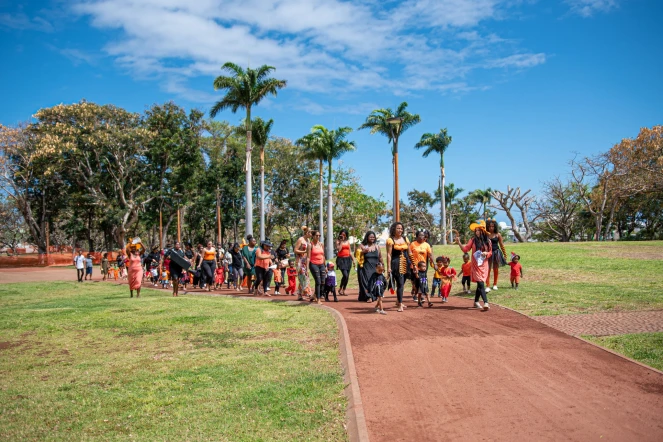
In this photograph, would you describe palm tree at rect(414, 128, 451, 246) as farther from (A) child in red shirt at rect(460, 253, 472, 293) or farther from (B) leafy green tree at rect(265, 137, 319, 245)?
(A) child in red shirt at rect(460, 253, 472, 293)

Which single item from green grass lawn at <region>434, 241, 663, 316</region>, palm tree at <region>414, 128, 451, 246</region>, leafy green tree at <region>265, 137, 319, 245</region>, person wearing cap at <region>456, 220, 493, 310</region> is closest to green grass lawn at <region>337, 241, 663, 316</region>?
→ green grass lawn at <region>434, 241, 663, 316</region>

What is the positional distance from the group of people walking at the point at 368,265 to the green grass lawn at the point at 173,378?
2.09 metres

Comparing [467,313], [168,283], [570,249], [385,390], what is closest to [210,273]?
[168,283]

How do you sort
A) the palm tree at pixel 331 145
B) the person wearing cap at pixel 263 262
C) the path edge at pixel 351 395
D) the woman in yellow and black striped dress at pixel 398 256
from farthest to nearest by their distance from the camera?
the palm tree at pixel 331 145
the person wearing cap at pixel 263 262
the woman in yellow and black striped dress at pixel 398 256
the path edge at pixel 351 395

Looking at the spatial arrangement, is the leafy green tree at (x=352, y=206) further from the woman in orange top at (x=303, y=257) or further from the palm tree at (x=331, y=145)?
the woman in orange top at (x=303, y=257)

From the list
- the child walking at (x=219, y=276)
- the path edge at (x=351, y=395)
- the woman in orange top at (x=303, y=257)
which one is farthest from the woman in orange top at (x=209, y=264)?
the path edge at (x=351, y=395)

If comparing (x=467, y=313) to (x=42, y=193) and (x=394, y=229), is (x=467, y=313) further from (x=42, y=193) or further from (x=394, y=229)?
(x=42, y=193)

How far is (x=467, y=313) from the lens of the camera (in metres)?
9.93

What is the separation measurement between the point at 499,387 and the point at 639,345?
2913 millimetres

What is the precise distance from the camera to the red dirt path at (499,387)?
4.52 m

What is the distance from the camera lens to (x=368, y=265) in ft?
38.7

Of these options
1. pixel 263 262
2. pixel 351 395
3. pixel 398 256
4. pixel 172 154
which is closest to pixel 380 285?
pixel 398 256

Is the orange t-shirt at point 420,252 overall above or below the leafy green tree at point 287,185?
below

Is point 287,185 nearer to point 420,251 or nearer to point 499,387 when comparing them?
point 420,251
